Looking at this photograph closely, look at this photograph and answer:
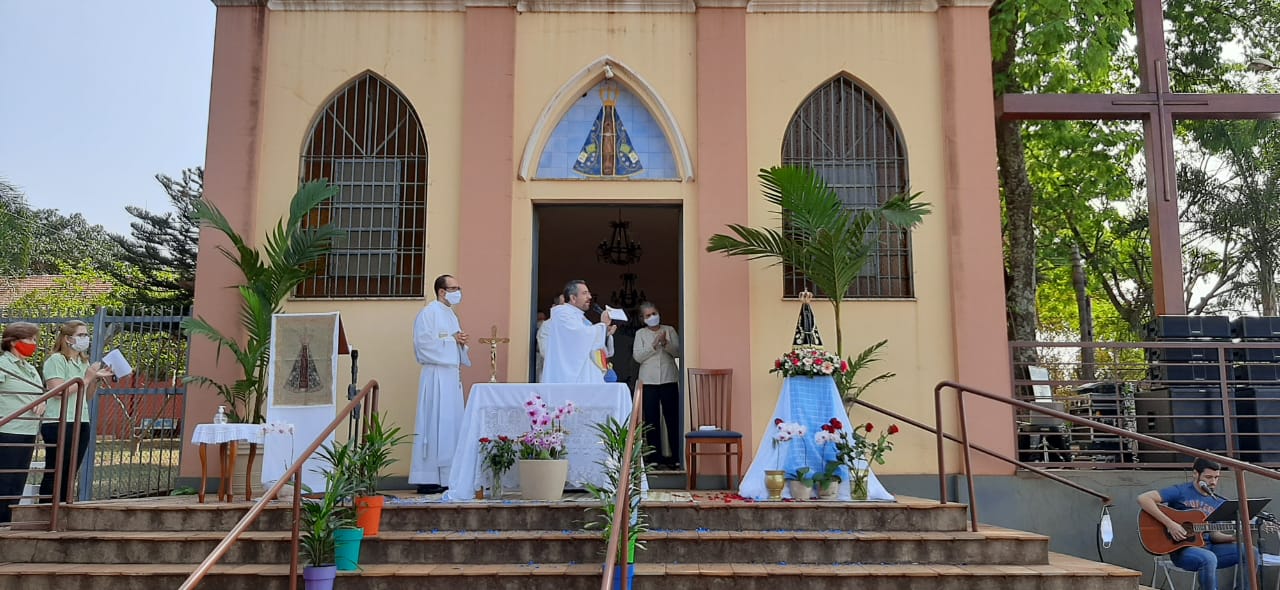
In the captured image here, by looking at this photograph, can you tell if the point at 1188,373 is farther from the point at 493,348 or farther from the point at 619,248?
the point at 619,248

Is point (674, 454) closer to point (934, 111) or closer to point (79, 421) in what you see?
point (934, 111)

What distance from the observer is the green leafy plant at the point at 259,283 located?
28.7 feet

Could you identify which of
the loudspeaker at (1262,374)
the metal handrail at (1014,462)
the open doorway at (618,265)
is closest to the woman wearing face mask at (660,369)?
the metal handrail at (1014,462)

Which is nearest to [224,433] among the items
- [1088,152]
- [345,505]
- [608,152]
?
[345,505]

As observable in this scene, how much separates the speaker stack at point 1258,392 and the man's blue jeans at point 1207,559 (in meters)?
1.45

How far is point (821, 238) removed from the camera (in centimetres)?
882

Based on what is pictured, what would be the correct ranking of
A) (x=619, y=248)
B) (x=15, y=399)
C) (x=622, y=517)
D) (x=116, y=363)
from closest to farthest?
1. (x=622, y=517)
2. (x=116, y=363)
3. (x=15, y=399)
4. (x=619, y=248)

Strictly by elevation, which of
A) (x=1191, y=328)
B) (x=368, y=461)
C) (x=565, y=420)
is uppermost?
(x=1191, y=328)

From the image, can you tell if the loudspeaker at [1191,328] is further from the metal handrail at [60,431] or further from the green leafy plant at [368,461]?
the metal handrail at [60,431]

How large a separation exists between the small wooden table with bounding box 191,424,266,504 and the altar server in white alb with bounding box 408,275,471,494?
4.22 ft

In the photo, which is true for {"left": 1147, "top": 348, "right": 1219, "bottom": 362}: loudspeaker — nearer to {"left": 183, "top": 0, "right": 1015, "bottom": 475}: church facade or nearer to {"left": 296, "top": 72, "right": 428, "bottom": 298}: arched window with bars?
{"left": 183, "top": 0, "right": 1015, "bottom": 475}: church facade

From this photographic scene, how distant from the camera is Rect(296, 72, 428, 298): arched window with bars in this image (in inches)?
382

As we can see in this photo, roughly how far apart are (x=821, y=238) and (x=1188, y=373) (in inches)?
149

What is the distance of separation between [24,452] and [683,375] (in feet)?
17.8
